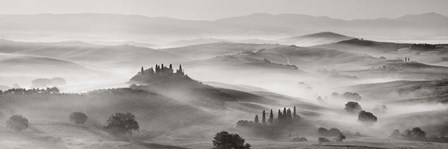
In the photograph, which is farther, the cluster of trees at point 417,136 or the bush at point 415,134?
the bush at point 415,134

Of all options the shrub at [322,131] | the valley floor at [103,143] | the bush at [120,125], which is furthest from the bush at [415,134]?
the bush at [120,125]

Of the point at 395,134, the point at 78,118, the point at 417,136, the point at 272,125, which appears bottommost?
the point at 417,136

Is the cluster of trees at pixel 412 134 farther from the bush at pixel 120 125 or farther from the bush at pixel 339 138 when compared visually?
the bush at pixel 120 125


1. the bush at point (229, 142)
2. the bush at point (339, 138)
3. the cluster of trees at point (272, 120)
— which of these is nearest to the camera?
the bush at point (229, 142)

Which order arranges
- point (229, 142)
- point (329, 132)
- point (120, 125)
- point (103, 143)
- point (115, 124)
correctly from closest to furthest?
1. point (229, 142)
2. point (103, 143)
3. point (115, 124)
4. point (120, 125)
5. point (329, 132)

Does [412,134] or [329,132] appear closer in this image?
[329,132]

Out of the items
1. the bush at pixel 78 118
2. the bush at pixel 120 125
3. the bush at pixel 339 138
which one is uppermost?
the bush at pixel 78 118

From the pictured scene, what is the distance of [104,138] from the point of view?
139 metres

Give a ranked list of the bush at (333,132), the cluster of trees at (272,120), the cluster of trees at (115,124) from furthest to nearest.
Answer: the cluster of trees at (272,120) < the bush at (333,132) < the cluster of trees at (115,124)

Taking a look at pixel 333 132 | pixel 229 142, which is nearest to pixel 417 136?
pixel 333 132

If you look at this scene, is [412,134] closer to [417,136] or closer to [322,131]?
[417,136]

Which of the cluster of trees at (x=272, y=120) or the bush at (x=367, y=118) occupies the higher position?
the bush at (x=367, y=118)

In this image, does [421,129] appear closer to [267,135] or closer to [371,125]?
[371,125]

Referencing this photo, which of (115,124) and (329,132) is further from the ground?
(329,132)
